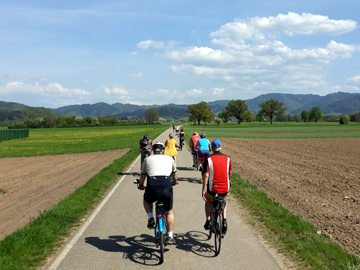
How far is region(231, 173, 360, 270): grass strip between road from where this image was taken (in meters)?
5.55

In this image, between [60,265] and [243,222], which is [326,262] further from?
[60,265]

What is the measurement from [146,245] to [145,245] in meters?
0.02

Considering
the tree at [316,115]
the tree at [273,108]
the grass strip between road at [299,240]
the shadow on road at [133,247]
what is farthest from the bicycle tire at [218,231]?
the tree at [316,115]

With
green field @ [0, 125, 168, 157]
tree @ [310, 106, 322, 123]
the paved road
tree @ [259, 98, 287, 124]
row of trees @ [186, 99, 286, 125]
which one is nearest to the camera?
the paved road

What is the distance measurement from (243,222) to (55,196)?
747 cm

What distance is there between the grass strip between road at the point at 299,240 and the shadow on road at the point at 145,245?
4.84 feet

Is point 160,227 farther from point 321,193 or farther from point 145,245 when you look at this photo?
point 321,193

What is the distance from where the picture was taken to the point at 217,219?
6.25 metres

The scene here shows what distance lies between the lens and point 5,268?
5246 mm

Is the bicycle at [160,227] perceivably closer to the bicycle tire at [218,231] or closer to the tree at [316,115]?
the bicycle tire at [218,231]

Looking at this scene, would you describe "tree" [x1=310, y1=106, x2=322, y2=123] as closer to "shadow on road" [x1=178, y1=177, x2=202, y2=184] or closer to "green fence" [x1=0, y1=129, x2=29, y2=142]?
"green fence" [x1=0, y1=129, x2=29, y2=142]

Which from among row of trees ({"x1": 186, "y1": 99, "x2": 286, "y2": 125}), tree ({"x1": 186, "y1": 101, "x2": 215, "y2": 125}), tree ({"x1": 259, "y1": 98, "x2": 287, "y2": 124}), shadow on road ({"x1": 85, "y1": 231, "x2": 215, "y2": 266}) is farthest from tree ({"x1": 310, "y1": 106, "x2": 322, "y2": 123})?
shadow on road ({"x1": 85, "y1": 231, "x2": 215, "y2": 266})

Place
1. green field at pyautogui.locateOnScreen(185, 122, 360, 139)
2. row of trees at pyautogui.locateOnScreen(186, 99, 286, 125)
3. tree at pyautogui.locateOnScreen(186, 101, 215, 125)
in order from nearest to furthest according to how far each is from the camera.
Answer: green field at pyautogui.locateOnScreen(185, 122, 360, 139) < row of trees at pyautogui.locateOnScreen(186, 99, 286, 125) < tree at pyautogui.locateOnScreen(186, 101, 215, 125)

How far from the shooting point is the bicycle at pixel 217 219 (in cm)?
587
